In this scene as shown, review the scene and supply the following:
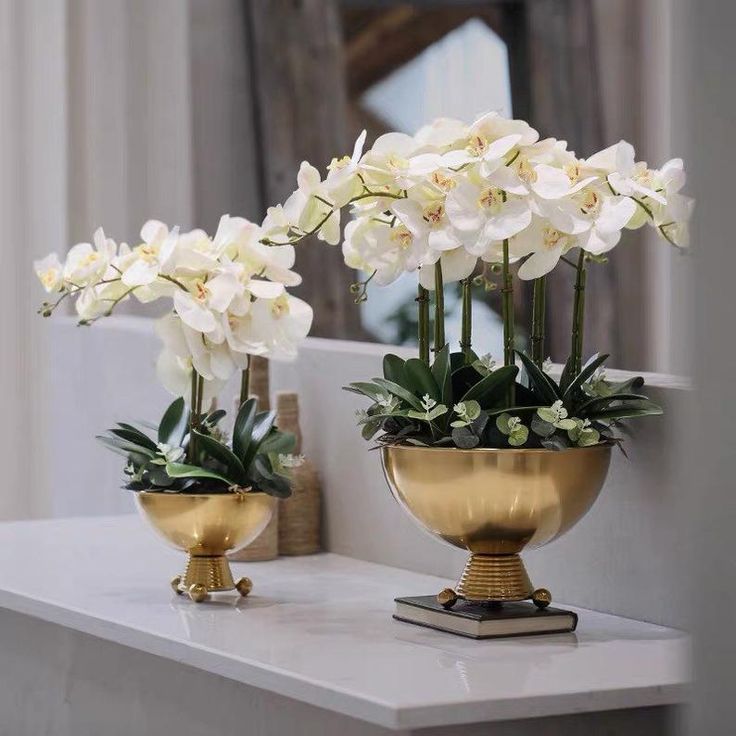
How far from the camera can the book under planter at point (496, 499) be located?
1343mm

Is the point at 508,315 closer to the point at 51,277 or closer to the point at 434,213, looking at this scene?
the point at 434,213

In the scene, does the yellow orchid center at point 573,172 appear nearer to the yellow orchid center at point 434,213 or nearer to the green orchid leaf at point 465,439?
the yellow orchid center at point 434,213

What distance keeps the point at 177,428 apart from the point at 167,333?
0.11m

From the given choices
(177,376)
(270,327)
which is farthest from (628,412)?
(177,376)

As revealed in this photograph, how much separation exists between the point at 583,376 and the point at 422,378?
14cm

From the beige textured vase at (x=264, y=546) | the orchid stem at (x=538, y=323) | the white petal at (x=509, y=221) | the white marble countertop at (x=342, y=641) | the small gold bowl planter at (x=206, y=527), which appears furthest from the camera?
the beige textured vase at (x=264, y=546)

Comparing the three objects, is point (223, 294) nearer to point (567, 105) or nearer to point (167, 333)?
point (167, 333)

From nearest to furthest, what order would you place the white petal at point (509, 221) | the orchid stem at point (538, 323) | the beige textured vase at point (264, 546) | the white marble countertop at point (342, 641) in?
the white marble countertop at point (342, 641) → the white petal at point (509, 221) → the orchid stem at point (538, 323) → the beige textured vase at point (264, 546)

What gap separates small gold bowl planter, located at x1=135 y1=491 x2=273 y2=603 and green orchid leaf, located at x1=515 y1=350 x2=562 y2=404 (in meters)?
0.32

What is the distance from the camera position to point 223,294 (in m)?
1.50

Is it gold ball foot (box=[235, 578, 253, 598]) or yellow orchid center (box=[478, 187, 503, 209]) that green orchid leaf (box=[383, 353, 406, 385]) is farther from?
gold ball foot (box=[235, 578, 253, 598])

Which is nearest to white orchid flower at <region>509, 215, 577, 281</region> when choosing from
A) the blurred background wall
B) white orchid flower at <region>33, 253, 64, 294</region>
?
white orchid flower at <region>33, 253, 64, 294</region>

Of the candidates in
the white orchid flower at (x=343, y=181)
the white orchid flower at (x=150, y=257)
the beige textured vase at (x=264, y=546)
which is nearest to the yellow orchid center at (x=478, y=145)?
the white orchid flower at (x=343, y=181)

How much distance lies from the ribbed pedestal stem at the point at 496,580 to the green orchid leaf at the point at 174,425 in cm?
35
